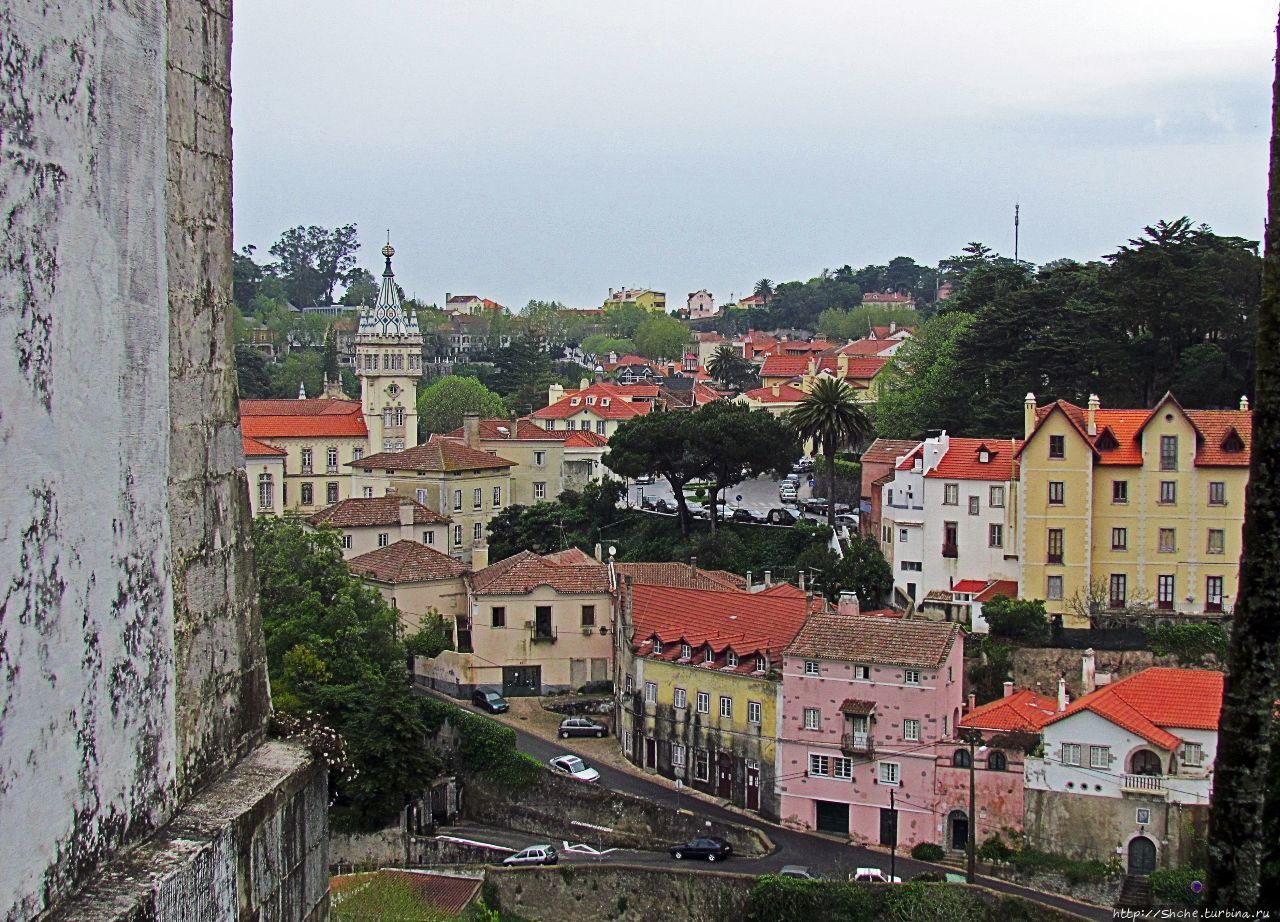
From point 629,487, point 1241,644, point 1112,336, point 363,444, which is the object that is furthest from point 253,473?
point 1241,644

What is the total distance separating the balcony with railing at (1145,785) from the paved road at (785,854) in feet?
8.31

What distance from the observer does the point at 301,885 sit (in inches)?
217

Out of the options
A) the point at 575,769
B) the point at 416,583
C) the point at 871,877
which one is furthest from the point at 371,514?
the point at 871,877

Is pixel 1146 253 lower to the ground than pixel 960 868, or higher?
higher

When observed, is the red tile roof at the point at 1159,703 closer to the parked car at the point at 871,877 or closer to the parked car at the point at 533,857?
the parked car at the point at 871,877

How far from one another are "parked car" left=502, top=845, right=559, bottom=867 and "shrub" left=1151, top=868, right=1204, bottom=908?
461 inches

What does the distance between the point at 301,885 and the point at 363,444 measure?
210ft

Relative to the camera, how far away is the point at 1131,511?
131 feet

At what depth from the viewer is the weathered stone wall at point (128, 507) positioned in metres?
3.78

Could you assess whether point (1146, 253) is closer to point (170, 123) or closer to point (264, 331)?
point (170, 123)

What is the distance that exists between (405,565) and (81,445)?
42.9 meters

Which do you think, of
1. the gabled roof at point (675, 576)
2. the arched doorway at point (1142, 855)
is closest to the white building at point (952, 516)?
the gabled roof at point (675, 576)

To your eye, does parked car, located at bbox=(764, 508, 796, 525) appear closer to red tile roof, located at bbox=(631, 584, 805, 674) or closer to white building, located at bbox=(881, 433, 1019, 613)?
white building, located at bbox=(881, 433, 1019, 613)

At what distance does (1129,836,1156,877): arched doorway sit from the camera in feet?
103
